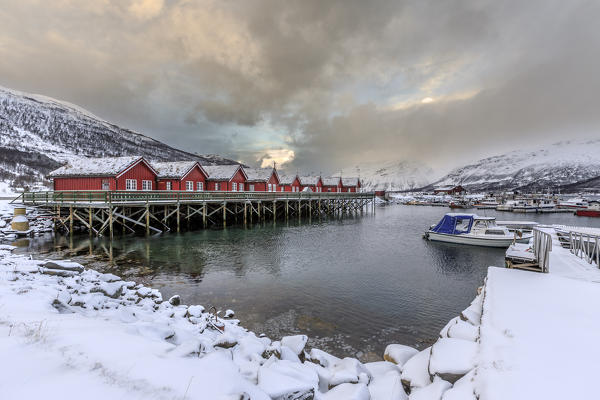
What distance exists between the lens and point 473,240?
2258 cm

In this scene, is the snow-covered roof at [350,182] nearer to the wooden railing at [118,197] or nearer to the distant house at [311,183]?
the distant house at [311,183]

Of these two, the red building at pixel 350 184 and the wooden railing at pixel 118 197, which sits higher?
the red building at pixel 350 184

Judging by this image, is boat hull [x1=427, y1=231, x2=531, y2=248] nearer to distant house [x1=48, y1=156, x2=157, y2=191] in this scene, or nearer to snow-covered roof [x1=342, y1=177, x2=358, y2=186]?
distant house [x1=48, y1=156, x2=157, y2=191]

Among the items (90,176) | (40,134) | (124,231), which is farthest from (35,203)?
(40,134)

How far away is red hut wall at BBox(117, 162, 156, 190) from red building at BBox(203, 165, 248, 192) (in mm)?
8081

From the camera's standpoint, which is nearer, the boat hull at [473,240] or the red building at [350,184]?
the boat hull at [473,240]

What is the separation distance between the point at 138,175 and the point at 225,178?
1202 centimetres

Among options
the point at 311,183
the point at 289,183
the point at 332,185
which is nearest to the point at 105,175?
the point at 289,183

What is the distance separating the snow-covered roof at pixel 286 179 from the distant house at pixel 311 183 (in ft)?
17.3

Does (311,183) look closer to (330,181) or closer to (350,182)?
(330,181)

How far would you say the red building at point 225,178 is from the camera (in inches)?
1599

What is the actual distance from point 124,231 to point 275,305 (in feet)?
65.2

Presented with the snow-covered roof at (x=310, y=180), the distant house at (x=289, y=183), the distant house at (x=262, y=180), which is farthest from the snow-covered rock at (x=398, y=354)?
the snow-covered roof at (x=310, y=180)

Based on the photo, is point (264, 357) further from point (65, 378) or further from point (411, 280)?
point (411, 280)
